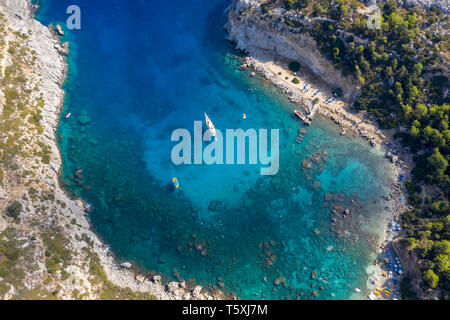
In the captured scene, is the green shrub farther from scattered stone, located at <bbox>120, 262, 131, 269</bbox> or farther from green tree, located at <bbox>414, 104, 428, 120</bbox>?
green tree, located at <bbox>414, 104, 428, 120</bbox>

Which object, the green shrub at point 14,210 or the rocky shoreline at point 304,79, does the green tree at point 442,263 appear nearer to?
the rocky shoreline at point 304,79

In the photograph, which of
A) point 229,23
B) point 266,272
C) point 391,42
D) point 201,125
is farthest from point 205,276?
point 391,42

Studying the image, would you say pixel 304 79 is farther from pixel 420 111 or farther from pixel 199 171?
pixel 199 171

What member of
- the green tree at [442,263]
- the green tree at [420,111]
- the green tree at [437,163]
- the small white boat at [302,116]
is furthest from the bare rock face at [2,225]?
the green tree at [420,111]

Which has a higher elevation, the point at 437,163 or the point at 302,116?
the point at 437,163

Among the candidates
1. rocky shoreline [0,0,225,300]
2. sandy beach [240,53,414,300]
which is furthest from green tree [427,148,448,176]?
rocky shoreline [0,0,225,300]

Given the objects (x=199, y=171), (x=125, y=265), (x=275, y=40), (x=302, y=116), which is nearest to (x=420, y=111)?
(x=302, y=116)
